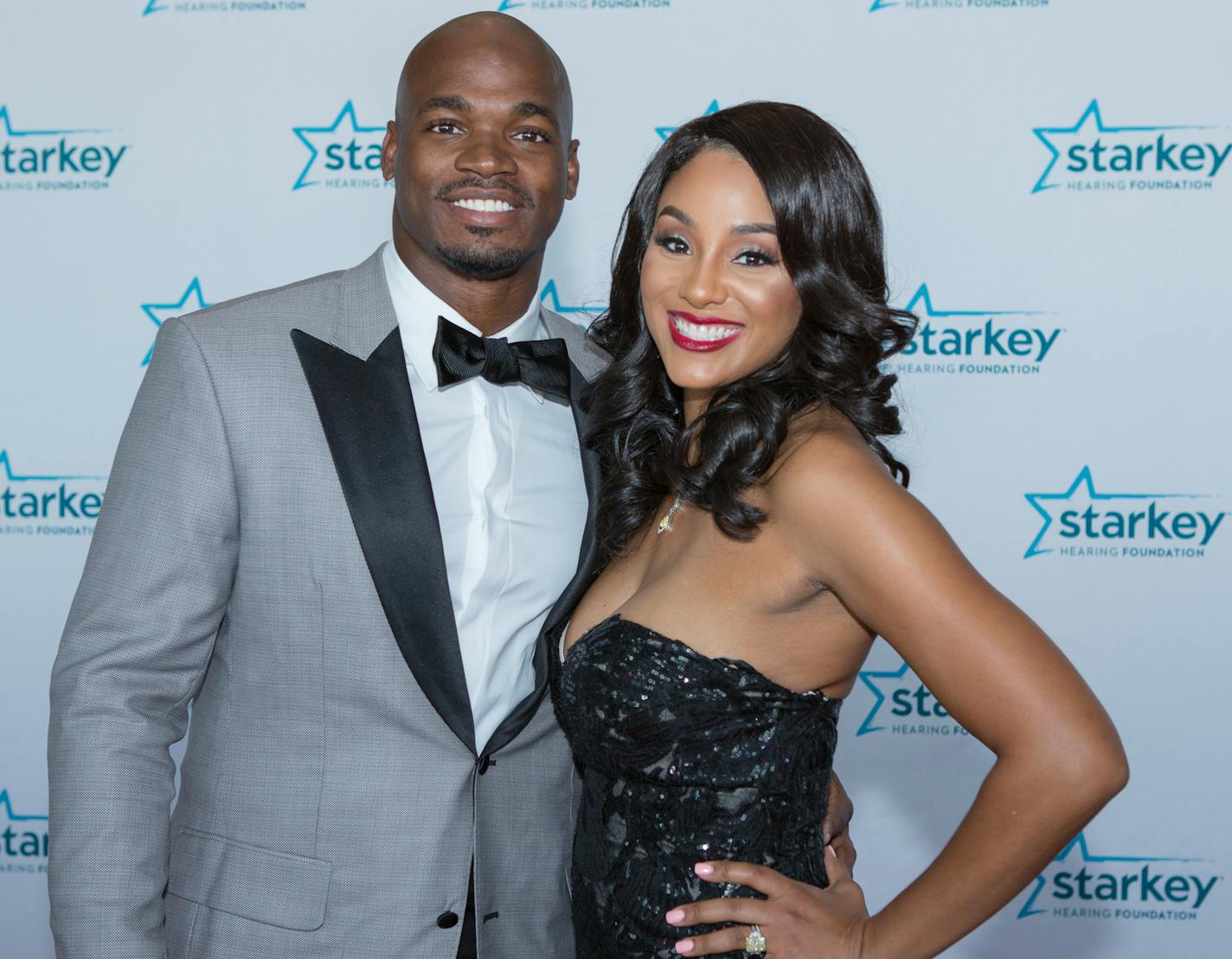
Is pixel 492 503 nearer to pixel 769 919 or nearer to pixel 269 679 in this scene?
pixel 269 679

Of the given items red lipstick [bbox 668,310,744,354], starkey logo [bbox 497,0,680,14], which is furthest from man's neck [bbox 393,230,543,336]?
starkey logo [bbox 497,0,680,14]

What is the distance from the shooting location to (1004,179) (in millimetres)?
2996

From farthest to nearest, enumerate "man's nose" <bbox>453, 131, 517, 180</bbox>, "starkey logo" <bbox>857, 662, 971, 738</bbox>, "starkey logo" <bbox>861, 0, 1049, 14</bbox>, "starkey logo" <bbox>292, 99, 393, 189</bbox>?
"starkey logo" <bbox>857, 662, 971, 738</bbox>, "starkey logo" <bbox>292, 99, 393, 189</bbox>, "starkey logo" <bbox>861, 0, 1049, 14</bbox>, "man's nose" <bbox>453, 131, 517, 180</bbox>

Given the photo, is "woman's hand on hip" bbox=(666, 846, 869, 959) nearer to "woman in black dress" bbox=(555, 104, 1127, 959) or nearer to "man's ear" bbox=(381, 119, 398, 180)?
"woman in black dress" bbox=(555, 104, 1127, 959)

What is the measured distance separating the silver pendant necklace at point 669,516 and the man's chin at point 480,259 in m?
0.48

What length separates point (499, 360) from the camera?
77.5 inches

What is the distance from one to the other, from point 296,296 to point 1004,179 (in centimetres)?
186

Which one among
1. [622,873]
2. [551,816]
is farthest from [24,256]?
[622,873]

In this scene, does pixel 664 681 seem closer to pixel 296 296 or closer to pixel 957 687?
pixel 957 687

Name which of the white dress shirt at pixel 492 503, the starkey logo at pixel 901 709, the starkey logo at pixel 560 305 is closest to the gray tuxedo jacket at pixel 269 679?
the white dress shirt at pixel 492 503

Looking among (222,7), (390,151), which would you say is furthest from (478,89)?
(222,7)

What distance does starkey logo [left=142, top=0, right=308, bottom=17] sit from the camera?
9.95ft

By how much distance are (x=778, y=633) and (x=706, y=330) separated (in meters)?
0.46

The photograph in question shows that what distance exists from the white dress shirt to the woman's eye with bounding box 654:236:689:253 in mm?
358
